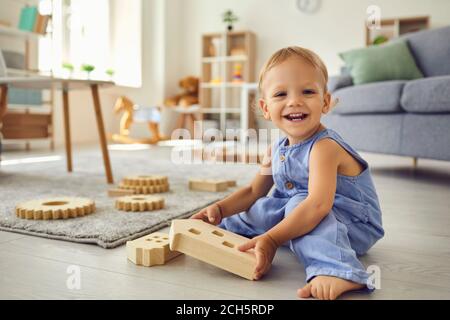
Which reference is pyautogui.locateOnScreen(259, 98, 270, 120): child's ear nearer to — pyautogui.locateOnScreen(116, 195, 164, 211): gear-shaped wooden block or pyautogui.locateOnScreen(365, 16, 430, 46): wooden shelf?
pyautogui.locateOnScreen(116, 195, 164, 211): gear-shaped wooden block

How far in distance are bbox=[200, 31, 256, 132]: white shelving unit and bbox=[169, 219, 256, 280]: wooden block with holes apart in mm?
3785

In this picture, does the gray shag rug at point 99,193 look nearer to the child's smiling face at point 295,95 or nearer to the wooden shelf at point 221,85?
the child's smiling face at point 295,95

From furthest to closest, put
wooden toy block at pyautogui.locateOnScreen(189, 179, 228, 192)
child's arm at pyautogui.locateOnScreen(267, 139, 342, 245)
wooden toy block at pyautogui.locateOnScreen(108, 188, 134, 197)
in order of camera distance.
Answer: wooden toy block at pyautogui.locateOnScreen(189, 179, 228, 192), wooden toy block at pyautogui.locateOnScreen(108, 188, 134, 197), child's arm at pyautogui.locateOnScreen(267, 139, 342, 245)

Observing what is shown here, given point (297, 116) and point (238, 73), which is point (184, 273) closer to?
→ point (297, 116)

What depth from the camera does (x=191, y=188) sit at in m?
1.55

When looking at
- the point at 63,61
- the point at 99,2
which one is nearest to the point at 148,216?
the point at 63,61

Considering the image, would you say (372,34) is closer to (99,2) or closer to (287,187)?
(99,2)

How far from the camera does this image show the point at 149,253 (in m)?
0.74

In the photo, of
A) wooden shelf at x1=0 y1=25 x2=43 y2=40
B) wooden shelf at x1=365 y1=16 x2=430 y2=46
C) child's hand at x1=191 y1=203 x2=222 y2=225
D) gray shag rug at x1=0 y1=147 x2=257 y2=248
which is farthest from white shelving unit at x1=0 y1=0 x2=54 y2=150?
wooden shelf at x1=365 y1=16 x2=430 y2=46

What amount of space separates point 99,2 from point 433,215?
4209 millimetres

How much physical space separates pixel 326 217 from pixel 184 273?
259 mm

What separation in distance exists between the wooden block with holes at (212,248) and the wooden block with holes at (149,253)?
0.04m

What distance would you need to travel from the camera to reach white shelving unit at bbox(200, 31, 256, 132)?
4.52 m
